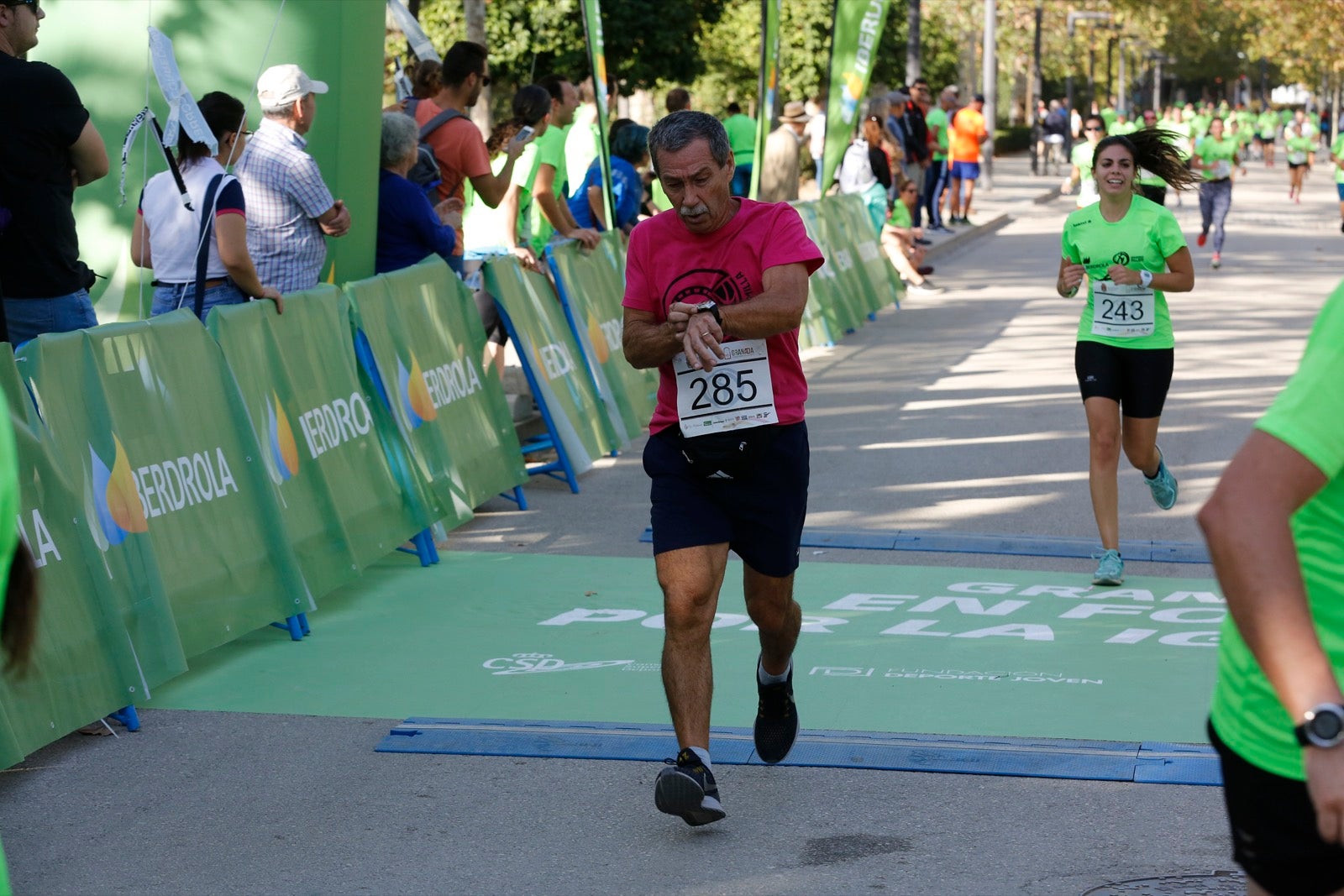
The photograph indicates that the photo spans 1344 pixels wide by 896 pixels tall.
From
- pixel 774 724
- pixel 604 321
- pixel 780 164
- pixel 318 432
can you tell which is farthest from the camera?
pixel 780 164

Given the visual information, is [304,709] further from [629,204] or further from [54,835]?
[629,204]

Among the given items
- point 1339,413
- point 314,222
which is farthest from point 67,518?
point 1339,413

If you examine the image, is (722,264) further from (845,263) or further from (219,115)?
(845,263)

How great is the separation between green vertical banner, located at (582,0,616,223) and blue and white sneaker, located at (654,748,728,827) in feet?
27.0

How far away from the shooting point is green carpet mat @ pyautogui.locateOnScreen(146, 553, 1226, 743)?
5.87m

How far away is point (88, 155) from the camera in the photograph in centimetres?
689

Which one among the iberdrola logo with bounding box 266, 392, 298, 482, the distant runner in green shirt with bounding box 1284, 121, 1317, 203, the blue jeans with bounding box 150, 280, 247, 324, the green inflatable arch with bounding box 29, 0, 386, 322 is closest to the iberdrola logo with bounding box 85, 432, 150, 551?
the iberdrola logo with bounding box 266, 392, 298, 482

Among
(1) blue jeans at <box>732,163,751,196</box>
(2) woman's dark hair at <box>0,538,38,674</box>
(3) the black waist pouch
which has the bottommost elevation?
(1) blue jeans at <box>732,163,751,196</box>

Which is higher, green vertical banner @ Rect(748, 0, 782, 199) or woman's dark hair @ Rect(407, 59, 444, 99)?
woman's dark hair @ Rect(407, 59, 444, 99)

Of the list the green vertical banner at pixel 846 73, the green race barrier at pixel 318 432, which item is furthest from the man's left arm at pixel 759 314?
the green vertical banner at pixel 846 73

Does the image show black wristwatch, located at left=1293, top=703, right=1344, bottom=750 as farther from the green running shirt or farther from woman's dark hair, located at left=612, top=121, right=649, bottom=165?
woman's dark hair, located at left=612, top=121, right=649, bottom=165

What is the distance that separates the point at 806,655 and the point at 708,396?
202 centimetres

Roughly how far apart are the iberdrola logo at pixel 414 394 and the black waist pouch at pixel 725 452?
143 inches

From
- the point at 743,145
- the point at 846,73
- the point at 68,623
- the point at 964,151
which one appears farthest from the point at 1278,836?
the point at 964,151
